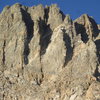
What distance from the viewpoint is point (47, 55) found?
91000 millimetres

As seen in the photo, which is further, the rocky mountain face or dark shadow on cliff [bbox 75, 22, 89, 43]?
dark shadow on cliff [bbox 75, 22, 89, 43]

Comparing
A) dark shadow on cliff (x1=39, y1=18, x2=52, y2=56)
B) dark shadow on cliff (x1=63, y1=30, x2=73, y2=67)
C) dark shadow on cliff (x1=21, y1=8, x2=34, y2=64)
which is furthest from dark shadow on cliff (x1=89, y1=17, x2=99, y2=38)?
dark shadow on cliff (x1=21, y1=8, x2=34, y2=64)

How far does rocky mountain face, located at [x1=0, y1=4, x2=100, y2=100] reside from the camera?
85150mm

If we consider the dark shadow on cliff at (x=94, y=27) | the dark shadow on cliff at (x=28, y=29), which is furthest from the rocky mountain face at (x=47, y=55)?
the dark shadow on cliff at (x=94, y=27)

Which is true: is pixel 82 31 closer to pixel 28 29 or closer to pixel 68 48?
pixel 68 48

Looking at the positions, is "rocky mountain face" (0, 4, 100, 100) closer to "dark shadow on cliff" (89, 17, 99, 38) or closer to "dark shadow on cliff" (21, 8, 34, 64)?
"dark shadow on cliff" (21, 8, 34, 64)

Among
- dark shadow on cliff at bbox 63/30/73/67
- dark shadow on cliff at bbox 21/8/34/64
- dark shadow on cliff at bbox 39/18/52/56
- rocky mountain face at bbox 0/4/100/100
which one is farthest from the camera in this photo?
dark shadow on cliff at bbox 39/18/52/56

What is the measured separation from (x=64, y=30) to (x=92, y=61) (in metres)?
9.45

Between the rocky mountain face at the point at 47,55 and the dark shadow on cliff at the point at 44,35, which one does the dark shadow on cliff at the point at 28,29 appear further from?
the dark shadow on cliff at the point at 44,35

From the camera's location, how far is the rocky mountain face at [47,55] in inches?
3352

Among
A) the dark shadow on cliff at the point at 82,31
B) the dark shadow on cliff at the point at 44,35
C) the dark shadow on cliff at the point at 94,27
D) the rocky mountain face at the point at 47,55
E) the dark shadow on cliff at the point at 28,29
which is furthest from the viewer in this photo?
the dark shadow on cliff at the point at 94,27

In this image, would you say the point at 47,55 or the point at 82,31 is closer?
the point at 47,55

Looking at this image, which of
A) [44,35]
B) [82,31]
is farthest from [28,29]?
[82,31]

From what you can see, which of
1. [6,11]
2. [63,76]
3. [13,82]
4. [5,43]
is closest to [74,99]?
[63,76]
